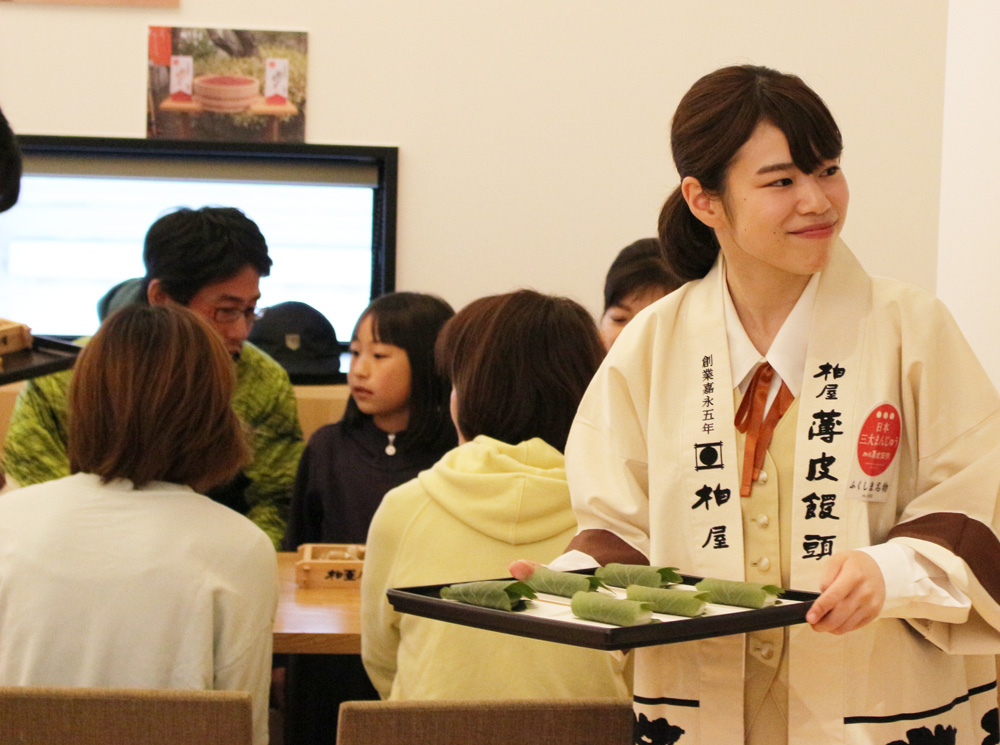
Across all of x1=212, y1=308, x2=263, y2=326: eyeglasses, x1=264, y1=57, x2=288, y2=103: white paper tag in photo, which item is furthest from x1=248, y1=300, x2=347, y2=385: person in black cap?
x1=212, y1=308, x2=263, y2=326: eyeglasses

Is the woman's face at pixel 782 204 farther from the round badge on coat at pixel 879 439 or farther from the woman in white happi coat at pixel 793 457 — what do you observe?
the round badge on coat at pixel 879 439

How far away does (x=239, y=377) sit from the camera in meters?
2.91

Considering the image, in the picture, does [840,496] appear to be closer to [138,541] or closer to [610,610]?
[610,610]

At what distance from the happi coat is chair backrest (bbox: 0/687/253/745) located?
1.76ft

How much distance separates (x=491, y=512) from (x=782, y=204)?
2.25 ft

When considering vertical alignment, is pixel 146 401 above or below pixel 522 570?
above

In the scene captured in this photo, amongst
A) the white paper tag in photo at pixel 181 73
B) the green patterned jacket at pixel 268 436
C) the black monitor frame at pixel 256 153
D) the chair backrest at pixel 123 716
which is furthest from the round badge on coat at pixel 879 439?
the white paper tag in photo at pixel 181 73

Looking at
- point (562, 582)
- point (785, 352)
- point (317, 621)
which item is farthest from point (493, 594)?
point (317, 621)

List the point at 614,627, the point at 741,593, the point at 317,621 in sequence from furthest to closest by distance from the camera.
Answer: the point at 317,621 → the point at 741,593 → the point at 614,627

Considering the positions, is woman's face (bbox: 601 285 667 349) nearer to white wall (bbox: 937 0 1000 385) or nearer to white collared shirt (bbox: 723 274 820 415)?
white wall (bbox: 937 0 1000 385)

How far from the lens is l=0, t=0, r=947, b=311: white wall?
3953 millimetres

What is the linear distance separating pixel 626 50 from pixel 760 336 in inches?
112

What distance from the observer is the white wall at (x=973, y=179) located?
92.7 inches

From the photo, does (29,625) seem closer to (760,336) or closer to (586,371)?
(586,371)
